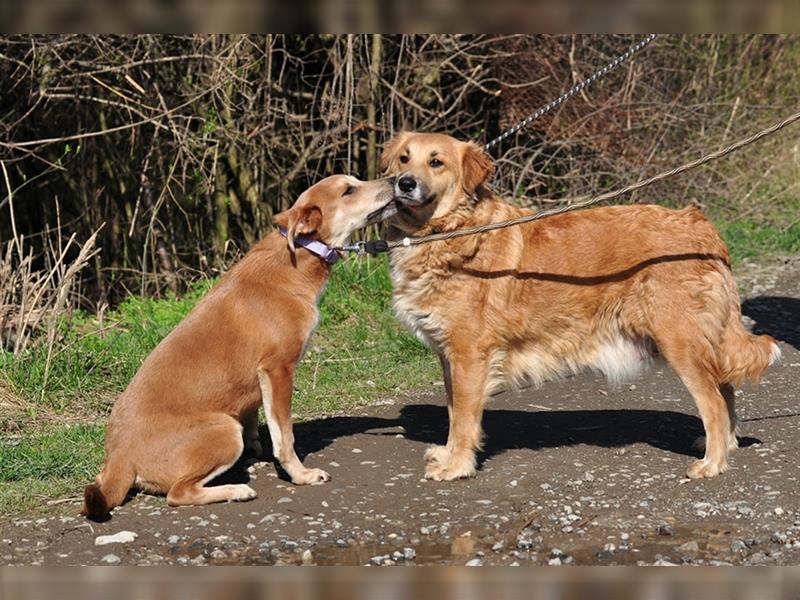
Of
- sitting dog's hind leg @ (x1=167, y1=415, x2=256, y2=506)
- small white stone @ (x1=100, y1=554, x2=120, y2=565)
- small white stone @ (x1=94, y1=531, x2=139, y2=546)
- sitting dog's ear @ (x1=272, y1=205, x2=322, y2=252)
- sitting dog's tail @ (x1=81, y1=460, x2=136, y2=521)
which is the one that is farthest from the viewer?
sitting dog's ear @ (x1=272, y1=205, x2=322, y2=252)

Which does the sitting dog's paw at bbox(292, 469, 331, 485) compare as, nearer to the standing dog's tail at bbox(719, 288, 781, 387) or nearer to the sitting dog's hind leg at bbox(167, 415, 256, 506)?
the sitting dog's hind leg at bbox(167, 415, 256, 506)

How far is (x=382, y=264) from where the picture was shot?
1008cm

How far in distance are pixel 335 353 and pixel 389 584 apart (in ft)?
13.6

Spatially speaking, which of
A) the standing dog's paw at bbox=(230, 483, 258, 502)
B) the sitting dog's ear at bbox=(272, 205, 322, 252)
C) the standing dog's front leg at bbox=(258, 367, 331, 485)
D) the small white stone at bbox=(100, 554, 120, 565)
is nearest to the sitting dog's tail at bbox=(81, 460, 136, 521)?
the small white stone at bbox=(100, 554, 120, 565)

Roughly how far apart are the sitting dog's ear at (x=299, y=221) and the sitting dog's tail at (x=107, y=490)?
58.5 inches

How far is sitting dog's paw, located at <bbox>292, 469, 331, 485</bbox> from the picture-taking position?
5992 mm

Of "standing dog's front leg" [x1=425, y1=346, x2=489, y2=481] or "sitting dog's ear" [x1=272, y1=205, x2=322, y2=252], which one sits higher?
"sitting dog's ear" [x1=272, y1=205, x2=322, y2=252]

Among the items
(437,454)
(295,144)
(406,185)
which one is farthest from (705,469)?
(295,144)

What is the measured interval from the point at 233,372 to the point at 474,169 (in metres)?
1.79

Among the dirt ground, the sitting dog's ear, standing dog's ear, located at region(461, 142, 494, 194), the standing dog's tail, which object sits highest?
standing dog's ear, located at region(461, 142, 494, 194)

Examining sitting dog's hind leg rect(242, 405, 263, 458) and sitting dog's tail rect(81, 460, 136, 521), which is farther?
sitting dog's hind leg rect(242, 405, 263, 458)

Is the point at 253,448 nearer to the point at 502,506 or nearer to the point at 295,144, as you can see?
the point at 502,506

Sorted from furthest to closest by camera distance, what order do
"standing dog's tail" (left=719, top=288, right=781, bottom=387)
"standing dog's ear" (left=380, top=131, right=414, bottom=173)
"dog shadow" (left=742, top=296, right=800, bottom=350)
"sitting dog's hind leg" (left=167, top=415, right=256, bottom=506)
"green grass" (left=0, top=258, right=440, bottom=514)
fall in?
"dog shadow" (left=742, top=296, right=800, bottom=350) → "standing dog's ear" (left=380, top=131, right=414, bottom=173) → "green grass" (left=0, top=258, right=440, bottom=514) → "standing dog's tail" (left=719, top=288, right=781, bottom=387) → "sitting dog's hind leg" (left=167, top=415, right=256, bottom=506)
